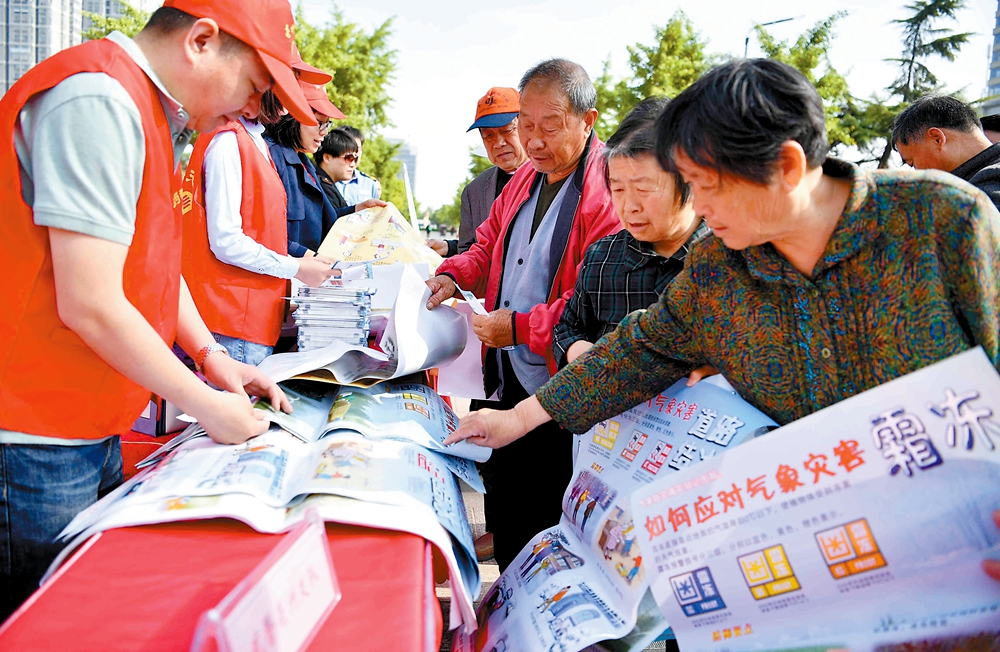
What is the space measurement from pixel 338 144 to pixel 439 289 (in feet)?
7.88

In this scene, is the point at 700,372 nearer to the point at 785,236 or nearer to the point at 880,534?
the point at 785,236

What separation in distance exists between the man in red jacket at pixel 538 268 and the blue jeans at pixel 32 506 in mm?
1192

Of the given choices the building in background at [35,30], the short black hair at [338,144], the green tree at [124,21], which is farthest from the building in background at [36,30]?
the short black hair at [338,144]

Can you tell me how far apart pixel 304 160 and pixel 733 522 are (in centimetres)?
296

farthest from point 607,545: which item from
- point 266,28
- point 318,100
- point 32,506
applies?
point 318,100

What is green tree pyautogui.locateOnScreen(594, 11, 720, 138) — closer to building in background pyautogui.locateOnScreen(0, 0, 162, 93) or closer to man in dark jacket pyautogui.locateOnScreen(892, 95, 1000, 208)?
man in dark jacket pyautogui.locateOnScreen(892, 95, 1000, 208)

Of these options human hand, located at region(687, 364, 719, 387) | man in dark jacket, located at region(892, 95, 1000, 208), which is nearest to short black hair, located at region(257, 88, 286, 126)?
human hand, located at region(687, 364, 719, 387)

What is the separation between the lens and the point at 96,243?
3.34 ft

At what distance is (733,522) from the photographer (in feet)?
3.34

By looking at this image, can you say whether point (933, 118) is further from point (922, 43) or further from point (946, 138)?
point (922, 43)

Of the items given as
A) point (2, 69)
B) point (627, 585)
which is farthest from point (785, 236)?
point (2, 69)

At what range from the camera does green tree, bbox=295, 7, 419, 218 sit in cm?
1340

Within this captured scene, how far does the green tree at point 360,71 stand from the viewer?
13.4 meters

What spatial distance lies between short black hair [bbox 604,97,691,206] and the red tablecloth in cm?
→ 104
